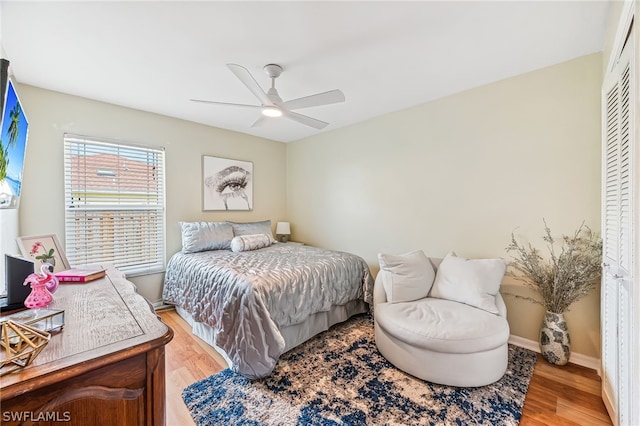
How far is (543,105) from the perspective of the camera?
7.58 ft

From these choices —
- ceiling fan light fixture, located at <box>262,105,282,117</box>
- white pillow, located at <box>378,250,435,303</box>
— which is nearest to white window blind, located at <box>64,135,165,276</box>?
ceiling fan light fixture, located at <box>262,105,282,117</box>

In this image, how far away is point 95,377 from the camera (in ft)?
2.53

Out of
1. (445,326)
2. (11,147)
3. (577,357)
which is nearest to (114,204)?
(11,147)

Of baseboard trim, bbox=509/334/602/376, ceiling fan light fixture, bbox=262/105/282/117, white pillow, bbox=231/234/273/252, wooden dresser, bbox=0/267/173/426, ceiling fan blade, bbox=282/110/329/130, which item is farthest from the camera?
white pillow, bbox=231/234/273/252

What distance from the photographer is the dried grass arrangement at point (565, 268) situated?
81.0 inches

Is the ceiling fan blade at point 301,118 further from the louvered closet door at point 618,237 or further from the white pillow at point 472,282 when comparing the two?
the louvered closet door at point 618,237

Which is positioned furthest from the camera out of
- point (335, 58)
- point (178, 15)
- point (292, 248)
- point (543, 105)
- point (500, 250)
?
point (292, 248)

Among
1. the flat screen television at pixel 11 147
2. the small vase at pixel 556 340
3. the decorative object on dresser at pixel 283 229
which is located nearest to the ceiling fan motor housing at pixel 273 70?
the flat screen television at pixel 11 147

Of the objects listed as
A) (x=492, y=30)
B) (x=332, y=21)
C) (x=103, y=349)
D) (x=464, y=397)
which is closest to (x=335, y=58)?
(x=332, y=21)

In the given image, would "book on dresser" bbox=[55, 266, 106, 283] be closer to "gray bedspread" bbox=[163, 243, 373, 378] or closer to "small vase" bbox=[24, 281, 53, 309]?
"small vase" bbox=[24, 281, 53, 309]

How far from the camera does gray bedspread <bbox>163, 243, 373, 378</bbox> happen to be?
1.99 meters

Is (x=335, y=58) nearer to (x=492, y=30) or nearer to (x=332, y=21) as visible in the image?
(x=332, y=21)

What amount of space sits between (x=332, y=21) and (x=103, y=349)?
2.04 metres

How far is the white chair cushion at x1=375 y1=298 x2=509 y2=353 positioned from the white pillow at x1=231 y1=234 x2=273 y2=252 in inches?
74.1
